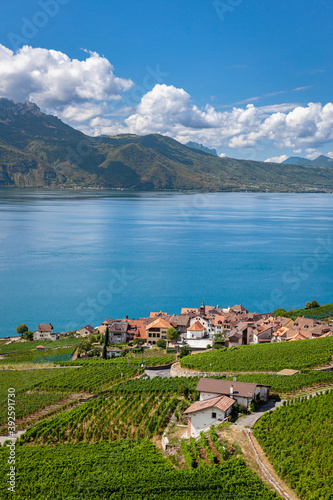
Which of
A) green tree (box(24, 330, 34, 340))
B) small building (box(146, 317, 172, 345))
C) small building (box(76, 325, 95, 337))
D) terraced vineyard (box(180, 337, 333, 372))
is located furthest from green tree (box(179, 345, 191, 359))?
green tree (box(24, 330, 34, 340))

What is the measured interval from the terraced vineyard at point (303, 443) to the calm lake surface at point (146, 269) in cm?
3752

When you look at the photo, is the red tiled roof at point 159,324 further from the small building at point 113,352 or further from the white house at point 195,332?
the small building at point 113,352

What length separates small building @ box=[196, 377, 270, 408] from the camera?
22.6m

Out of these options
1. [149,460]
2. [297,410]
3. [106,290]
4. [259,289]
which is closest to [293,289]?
[259,289]

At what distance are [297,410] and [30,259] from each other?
72.3 metres

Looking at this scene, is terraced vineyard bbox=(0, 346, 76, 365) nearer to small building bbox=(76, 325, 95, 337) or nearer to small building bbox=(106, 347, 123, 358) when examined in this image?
small building bbox=(76, 325, 95, 337)

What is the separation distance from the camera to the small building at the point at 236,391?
2262 cm

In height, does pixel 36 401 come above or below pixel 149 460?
below

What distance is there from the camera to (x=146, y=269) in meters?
78.9

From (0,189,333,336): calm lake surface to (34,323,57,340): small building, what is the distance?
139 inches

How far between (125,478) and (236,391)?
8656 millimetres

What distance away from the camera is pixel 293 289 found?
7044 cm

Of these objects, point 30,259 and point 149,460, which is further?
point 30,259

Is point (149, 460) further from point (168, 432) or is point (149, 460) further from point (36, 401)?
point (36, 401)
